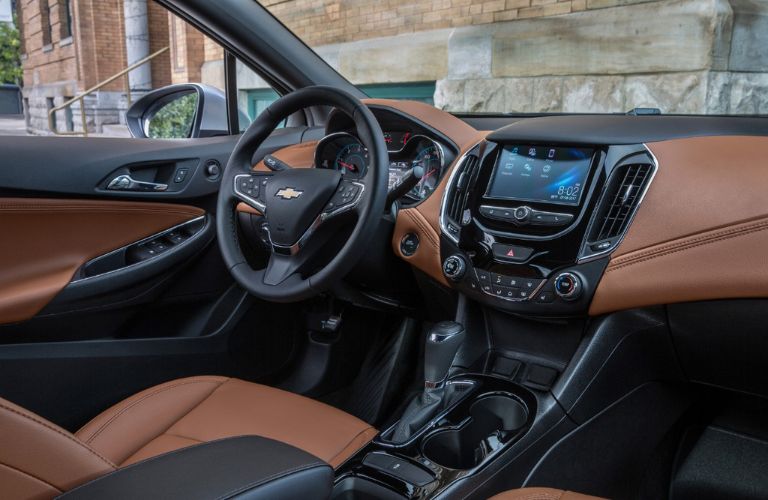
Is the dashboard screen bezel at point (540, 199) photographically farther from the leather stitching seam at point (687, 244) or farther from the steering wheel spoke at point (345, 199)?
the steering wheel spoke at point (345, 199)

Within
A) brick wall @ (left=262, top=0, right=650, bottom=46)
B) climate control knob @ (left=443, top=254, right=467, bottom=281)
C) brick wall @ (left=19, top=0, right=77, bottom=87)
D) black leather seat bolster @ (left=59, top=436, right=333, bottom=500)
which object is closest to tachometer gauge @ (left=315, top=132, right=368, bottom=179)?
climate control knob @ (left=443, top=254, right=467, bottom=281)

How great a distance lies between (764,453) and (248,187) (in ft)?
4.42

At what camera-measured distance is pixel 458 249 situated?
171 cm

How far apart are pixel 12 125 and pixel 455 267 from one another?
1.76 m

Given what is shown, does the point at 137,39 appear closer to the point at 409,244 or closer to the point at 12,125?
the point at 12,125

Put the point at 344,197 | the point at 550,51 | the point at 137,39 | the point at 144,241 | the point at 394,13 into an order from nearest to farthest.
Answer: the point at 344,197 → the point at 144,241 → the point at 550,51 → the point at 137,39 → the point at 394,13

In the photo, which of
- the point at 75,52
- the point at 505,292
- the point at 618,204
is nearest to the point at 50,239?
the point at 505,292

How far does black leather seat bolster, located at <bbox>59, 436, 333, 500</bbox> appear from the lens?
78 cm

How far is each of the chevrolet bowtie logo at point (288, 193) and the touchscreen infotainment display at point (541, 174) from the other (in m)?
0.45

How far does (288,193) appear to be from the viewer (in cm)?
163

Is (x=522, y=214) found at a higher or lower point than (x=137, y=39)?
lower

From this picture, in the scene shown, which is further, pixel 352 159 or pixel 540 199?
pixel 352 159

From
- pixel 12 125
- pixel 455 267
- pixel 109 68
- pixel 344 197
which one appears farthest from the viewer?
pixel 109 68

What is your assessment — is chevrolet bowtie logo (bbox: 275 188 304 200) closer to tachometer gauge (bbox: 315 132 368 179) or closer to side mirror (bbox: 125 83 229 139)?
tachometer gauge (bbox: 315 132 368 179)
